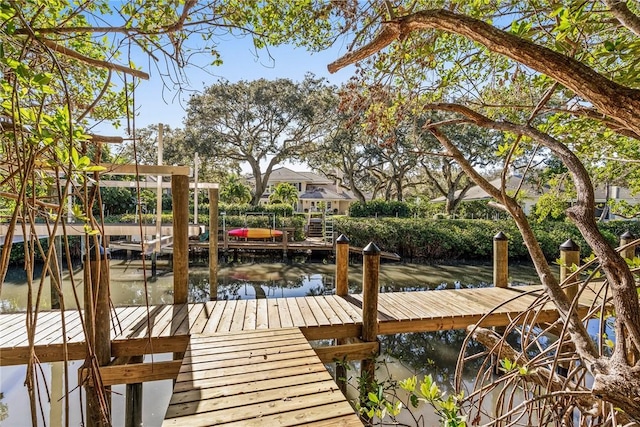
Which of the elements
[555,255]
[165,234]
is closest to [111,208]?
[165,234]

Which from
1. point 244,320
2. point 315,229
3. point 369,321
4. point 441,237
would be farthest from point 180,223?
point 315,229

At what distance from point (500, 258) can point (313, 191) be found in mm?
21472

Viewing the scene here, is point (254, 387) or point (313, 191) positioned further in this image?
point (313, 191)

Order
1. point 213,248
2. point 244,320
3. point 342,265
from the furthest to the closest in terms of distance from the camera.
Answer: point 213,248, point 342,265, point 244,320

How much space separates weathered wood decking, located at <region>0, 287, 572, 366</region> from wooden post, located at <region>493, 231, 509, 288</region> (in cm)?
65

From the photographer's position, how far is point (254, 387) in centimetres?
241

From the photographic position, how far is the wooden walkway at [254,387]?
2.05 meters

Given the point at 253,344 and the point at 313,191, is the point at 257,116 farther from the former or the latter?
the point at 253,344

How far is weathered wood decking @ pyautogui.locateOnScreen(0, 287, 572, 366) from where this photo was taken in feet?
10.7

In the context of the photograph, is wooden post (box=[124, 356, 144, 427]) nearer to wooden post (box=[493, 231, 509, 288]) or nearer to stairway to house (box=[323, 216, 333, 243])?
wooden post (box=[493, 231, 509, 288])

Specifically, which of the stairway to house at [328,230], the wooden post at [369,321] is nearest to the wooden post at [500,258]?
the wooden post at [369,321]

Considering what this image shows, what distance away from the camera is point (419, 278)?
38.1 feet

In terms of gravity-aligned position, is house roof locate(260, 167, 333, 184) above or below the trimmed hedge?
above

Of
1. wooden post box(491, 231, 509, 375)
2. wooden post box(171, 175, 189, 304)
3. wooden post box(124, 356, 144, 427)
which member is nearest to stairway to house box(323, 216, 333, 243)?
wooden post box(491, 231, 509, 375)
